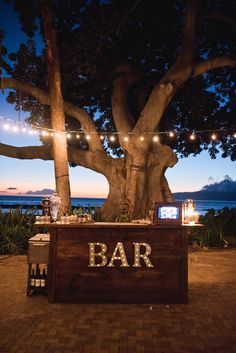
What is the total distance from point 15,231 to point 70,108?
5346 millimetres

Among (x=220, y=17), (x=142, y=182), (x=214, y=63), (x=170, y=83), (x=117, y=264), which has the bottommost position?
(x=117, y=264)

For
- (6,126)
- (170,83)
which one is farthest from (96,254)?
(170,83)

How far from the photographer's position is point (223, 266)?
27.6ft

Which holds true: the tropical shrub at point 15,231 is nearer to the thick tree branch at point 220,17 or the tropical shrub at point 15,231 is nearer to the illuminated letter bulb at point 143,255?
the illuminated letter bulb at point 143,255

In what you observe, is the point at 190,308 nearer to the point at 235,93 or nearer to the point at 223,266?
the point at 223,266

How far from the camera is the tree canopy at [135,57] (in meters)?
12.5

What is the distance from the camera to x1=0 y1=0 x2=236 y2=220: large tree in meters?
12.6

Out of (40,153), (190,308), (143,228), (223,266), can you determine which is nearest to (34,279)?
(143,228)

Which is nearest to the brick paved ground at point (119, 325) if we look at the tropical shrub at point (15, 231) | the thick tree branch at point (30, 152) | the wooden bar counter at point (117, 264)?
the wooden bar counter at point (117, 264)

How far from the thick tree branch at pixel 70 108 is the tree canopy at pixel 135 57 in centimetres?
91

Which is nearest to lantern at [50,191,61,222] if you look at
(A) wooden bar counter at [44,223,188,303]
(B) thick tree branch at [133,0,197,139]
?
(A) wooden bar counter at [44,223,188,303]

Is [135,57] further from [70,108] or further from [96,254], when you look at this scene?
[96,254]

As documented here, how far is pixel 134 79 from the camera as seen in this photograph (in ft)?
47.9

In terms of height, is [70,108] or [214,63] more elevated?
[214,63]
